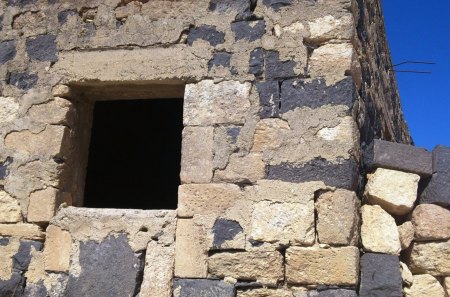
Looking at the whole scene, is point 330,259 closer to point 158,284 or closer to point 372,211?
point 372,211

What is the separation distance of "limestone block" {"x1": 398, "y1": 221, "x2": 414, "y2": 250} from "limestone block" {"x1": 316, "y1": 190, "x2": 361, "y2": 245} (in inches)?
17.9

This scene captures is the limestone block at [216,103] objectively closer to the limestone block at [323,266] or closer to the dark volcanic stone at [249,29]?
the dark volcanic stone at [249,29]

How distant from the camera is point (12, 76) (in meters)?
3.77

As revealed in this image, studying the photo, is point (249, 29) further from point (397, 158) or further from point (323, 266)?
point (323, 266)

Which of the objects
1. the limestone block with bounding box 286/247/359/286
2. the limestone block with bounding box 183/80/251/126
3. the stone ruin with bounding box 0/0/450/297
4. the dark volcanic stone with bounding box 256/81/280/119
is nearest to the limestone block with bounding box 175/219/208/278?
the stone ruin with bounding box 0/0/450/297

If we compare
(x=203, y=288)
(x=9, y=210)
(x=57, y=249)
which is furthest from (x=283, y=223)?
(x=9, y=210)

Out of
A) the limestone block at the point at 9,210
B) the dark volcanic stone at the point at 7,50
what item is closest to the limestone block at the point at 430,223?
the limestone block at the point at 9,210

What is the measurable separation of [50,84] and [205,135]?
1.19 metres

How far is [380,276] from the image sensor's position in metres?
3.08

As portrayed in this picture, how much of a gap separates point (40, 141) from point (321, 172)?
1.86m

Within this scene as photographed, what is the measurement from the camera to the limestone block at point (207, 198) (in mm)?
3158

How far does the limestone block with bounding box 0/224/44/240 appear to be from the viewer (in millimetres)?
3424

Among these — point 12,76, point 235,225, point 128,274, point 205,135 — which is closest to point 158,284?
point 128,274

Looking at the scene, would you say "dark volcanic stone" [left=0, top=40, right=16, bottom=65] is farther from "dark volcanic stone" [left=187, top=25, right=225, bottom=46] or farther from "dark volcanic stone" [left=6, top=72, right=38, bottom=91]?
"dark volcanic stone" [left=187, top=25, right=225, bottom=46]
